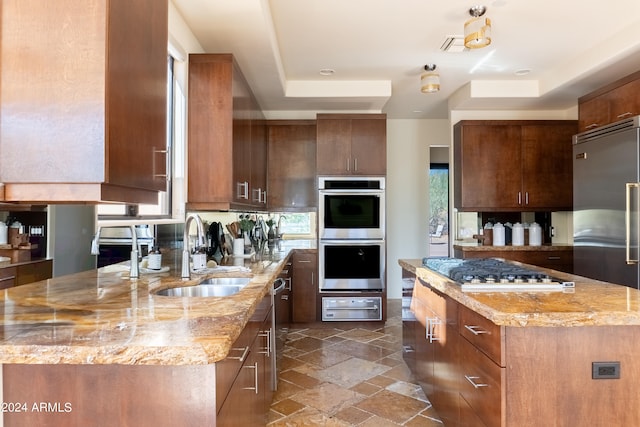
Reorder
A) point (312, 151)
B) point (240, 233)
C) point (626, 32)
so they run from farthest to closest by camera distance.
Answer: point (312, 151) < point (240, 233) < point (626, 32)

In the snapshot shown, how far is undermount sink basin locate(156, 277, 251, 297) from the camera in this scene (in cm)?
209

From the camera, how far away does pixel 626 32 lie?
3.30 meters

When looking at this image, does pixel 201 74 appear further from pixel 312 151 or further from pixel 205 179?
pixel 312 151

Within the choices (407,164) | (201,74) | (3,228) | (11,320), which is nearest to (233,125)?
(201,74)

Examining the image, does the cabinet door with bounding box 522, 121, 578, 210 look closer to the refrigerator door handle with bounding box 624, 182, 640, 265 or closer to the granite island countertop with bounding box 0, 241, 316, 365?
the refrigerator door handle with bounding box 624, 182, 640, 265

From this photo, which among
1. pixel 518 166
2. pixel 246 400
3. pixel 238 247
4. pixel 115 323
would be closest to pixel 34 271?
pixel 115 323

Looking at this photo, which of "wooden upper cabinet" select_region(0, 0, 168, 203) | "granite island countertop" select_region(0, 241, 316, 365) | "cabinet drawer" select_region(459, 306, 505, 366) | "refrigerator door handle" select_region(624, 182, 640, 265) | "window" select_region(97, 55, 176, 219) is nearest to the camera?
"granite island countertop" select_region(0, 241, 316, 365)

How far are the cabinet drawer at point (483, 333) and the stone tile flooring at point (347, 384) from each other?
0.95 metres

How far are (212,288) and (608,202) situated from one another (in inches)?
128

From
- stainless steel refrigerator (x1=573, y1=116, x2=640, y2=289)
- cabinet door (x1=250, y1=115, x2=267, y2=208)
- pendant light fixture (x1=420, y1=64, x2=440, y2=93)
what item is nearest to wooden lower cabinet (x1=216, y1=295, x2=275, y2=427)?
cabinet door (x1=250, y1=115, x2=267, y2=208)

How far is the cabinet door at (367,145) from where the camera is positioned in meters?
4.82

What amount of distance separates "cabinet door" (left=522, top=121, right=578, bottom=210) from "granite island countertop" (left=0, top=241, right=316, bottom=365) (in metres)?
4.08

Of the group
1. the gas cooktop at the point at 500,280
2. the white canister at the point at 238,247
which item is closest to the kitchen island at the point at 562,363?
the gas cooktop at the point at 500,280

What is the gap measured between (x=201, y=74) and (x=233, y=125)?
39cm
